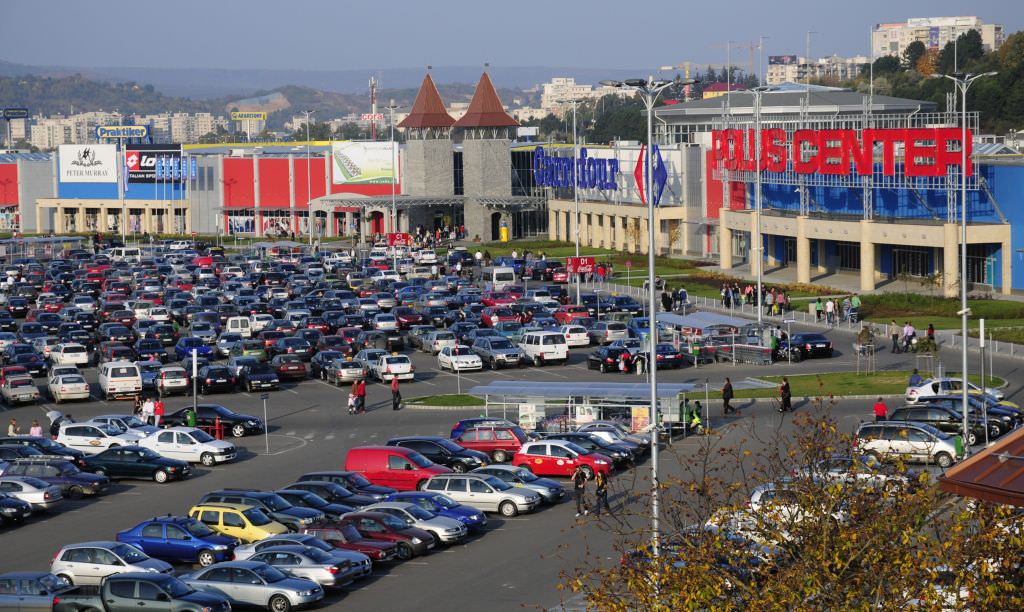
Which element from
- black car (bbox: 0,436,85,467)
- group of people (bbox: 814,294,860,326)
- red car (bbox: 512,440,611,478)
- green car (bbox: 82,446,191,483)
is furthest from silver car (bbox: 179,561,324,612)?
group of people (bbox: 814,294,860,326)

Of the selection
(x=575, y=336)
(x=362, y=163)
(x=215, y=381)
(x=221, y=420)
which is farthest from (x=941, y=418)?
(x=362, y=163)

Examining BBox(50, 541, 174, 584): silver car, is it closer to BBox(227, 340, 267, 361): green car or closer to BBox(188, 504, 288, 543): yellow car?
BBox(188, 504, 288, 543): yellow car

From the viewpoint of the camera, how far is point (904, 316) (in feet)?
214

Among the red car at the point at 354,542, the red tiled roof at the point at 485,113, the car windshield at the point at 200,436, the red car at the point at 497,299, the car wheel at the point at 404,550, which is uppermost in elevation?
the red tiled roof at the point at 485,113

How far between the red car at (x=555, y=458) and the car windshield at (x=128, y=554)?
37.9 ft

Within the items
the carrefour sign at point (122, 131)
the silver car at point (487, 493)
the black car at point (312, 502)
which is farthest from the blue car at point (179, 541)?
the carrefour sign at point (122, 131)

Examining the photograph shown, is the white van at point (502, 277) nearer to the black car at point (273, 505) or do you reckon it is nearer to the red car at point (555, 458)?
the red car at point (555, 458)

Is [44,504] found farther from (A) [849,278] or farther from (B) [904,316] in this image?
(A) [849,278]

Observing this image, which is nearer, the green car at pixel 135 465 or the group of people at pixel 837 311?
the green car at pixel 135 465

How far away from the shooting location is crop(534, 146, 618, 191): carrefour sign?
10612cm

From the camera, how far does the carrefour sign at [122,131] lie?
16888 cm

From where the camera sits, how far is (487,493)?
35031mm

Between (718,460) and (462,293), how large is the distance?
40125mm

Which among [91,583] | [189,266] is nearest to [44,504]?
[91,583]
